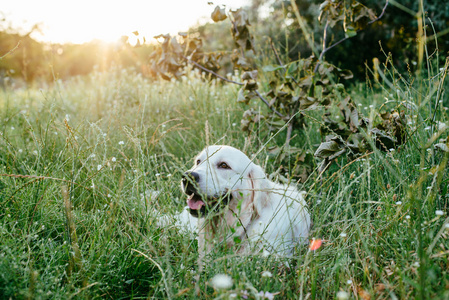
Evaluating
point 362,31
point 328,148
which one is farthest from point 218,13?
point 362,31

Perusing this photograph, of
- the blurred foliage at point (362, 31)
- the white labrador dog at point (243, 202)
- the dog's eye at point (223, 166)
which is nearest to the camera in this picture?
the white labrador dog at point (243, 202)

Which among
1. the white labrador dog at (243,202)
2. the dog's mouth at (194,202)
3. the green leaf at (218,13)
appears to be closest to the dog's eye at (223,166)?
the white labrador dog at (243,202)

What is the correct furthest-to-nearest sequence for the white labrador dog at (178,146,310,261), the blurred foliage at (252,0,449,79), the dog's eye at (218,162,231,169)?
1. the blurred foliage at (252,0,449,79)
2. the dog's eye at (218,162,231,169)
3. the white labrador dog at (178,146,310,261)

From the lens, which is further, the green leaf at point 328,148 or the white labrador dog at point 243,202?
the green leaf at point 328,148

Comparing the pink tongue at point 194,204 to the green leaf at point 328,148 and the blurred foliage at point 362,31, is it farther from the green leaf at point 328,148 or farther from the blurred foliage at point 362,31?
the blurred foliage at point 362,31

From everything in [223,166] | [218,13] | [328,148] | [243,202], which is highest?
[218,13]

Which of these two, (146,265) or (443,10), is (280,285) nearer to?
(146,265)

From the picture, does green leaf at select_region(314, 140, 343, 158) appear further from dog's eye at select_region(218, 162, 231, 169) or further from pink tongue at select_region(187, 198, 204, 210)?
pink tongue at select_region(187, 198, 204, 210)

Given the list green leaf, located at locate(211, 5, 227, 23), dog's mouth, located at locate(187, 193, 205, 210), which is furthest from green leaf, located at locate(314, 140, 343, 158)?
green leaf, located at locate(211, 5, 227, 23)

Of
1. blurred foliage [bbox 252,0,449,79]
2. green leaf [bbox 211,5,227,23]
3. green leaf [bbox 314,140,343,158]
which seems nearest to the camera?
green leaf [bbox 314,140,343,158]

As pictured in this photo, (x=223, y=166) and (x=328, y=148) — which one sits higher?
(x=328, y=148)

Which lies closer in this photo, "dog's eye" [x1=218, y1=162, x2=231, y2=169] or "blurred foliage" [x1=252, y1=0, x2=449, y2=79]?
"dog's eye" [x1=218, y1=162, x2=231, y2=169]

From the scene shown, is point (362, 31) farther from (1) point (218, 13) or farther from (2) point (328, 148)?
(2) point (328, 148)

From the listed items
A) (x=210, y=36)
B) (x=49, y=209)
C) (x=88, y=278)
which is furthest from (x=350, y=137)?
(x=210, y=36)
